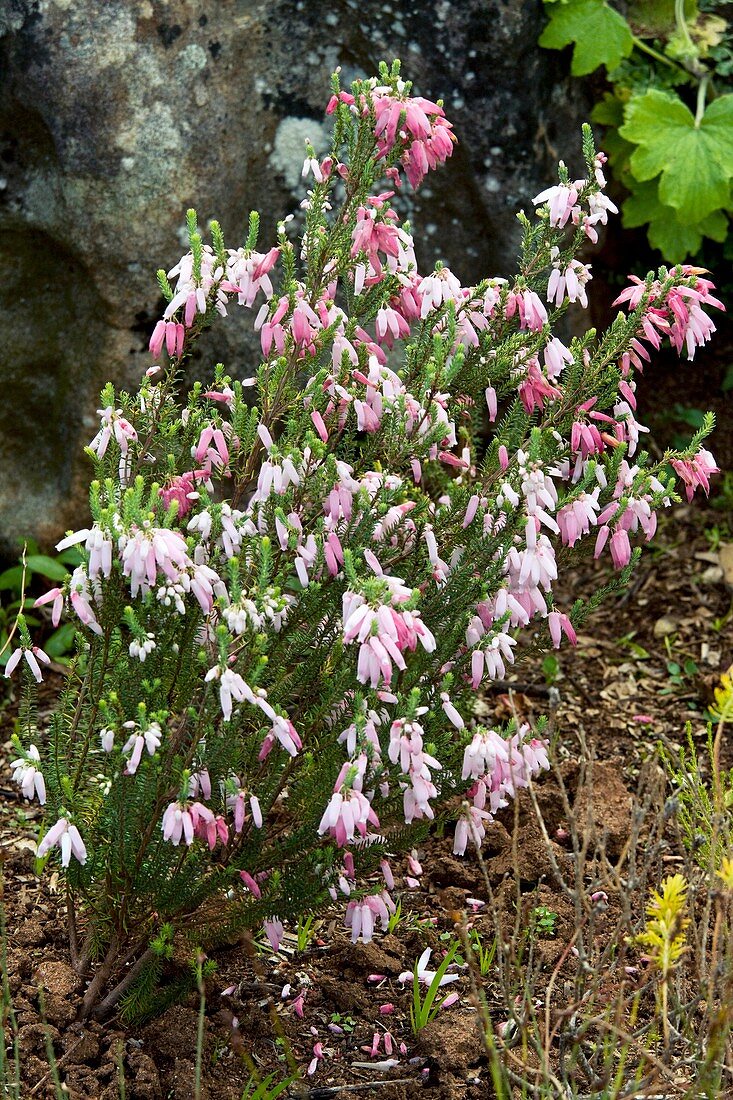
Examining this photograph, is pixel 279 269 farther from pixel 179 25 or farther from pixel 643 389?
pixel 643 389

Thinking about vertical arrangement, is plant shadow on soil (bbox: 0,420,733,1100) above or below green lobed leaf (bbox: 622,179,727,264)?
below

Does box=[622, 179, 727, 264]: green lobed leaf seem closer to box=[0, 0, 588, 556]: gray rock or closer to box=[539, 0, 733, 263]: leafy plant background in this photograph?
box=[539, 0, 733, 263]: leafy plant background

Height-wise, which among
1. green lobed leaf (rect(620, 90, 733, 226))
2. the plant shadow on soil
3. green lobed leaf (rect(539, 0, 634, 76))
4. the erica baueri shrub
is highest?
green lobed leaf (rect(539, 0, 634, 76))

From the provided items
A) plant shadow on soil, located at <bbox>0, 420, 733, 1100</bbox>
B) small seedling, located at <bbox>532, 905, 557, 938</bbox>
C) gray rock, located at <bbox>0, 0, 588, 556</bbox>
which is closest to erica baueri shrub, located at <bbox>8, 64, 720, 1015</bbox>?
plant shadow on soil, located at <bbox>0, 420, 733, 1100</bbox>

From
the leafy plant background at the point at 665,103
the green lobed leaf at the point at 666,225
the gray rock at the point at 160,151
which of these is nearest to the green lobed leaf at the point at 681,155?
the leafy plant background at the point at 665,103

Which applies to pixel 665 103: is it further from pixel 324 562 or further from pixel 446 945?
pixel 446 945

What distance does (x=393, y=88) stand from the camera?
8.11ft

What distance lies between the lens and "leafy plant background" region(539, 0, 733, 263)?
4.14 m

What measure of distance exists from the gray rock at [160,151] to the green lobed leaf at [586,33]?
7 cm

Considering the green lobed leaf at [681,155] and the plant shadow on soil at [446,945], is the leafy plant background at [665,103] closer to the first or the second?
the green lobed leaf at [681,155]

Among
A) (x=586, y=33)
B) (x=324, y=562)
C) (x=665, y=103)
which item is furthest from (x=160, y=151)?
(x=324, y=562)

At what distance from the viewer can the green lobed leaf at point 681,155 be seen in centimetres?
429

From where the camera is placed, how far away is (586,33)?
161 inches

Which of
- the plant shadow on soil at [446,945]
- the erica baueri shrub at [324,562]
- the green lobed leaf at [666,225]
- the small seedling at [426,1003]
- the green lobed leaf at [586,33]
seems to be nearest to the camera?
the erica baueri shrub at [324,562]
